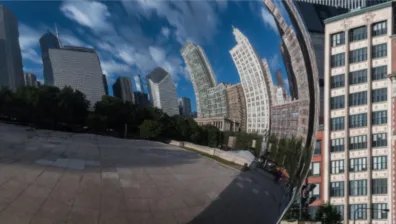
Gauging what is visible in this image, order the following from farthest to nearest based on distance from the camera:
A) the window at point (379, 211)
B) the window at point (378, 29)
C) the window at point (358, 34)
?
the window at point (378, 29) → the window at point (379, 211) → the window at point (358, 34)

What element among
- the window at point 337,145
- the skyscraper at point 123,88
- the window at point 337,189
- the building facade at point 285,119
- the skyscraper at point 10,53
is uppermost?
the skyscraper at point 10,53

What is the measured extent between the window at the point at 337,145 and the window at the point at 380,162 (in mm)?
4587

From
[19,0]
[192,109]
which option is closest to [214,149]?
[192,109]

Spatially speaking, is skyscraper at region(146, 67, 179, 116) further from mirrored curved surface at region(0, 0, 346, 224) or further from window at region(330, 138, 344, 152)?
window at region(330, 138, 344, 152)

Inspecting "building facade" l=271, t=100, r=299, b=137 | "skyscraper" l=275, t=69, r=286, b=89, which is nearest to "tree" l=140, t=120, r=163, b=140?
"building facade" l=271, t=100, r=299, b=137

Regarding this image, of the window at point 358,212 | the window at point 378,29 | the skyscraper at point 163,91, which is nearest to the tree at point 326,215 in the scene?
the window at point 358,212

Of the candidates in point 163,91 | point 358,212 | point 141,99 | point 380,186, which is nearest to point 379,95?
point 380,186

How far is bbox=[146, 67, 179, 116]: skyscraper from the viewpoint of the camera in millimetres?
2420

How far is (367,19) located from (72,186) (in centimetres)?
5940

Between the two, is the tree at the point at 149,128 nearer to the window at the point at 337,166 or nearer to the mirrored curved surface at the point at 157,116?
the mirrored curved surface at the point at 157,116

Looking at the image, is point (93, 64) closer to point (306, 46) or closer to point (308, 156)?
point (306, 46)

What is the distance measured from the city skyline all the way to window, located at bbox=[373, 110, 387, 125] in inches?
2289

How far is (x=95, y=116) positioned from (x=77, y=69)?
25cm

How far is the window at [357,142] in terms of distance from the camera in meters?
58.4
